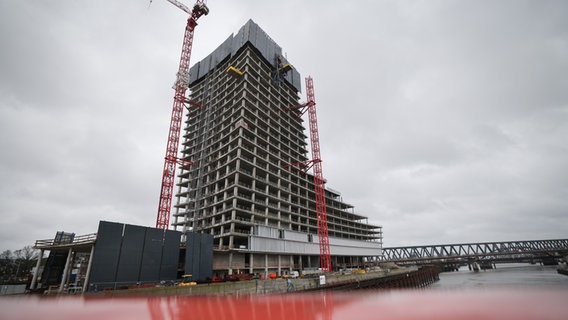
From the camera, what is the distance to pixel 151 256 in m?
39.8

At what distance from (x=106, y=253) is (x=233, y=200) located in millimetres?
28755

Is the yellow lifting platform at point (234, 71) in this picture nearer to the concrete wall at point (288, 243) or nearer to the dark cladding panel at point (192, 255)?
the concrete wall at point (288, 243)

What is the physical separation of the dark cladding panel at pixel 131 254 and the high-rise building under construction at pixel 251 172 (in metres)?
17.9

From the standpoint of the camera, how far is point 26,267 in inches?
3433

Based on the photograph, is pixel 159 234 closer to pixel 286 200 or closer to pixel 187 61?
pixel 286 200

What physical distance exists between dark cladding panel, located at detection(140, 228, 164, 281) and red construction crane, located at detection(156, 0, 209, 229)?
2130 cm

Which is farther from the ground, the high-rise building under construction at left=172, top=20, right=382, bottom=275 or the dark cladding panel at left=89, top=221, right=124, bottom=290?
the high-rise building under construction at left=172, top=20, right=382, bottom=275

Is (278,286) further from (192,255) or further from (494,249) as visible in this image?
(494,249)

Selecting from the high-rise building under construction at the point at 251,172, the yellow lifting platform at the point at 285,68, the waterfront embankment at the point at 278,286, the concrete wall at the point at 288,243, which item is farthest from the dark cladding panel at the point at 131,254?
the yellow lifting platform at the point at 285,68

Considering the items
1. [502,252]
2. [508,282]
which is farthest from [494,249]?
[508,282]

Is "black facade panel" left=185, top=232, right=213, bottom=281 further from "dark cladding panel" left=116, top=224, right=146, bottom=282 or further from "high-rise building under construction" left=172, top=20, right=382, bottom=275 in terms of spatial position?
"dark cladding panel" left=116, top=224, right=146, bottom=282

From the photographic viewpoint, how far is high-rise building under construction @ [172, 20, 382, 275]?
63.1 metres

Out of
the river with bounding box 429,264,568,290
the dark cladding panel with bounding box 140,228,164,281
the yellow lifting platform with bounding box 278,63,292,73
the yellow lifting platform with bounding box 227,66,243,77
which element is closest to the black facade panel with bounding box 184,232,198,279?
the dark cladding panel with bounding box 140,228,164,281

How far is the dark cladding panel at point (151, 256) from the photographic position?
38.7 m
